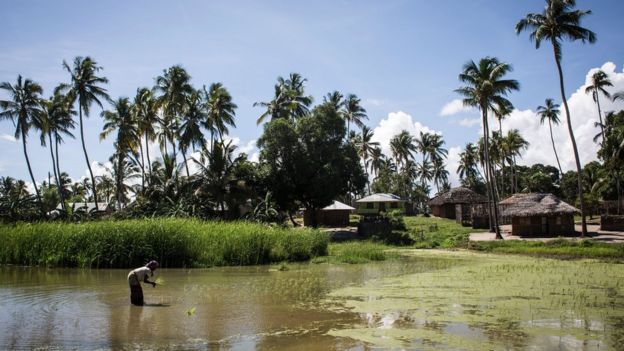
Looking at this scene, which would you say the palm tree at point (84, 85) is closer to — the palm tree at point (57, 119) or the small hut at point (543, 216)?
the palm tree at point (57, 119)

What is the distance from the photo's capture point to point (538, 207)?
33.0 m

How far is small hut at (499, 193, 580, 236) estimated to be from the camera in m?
32.6

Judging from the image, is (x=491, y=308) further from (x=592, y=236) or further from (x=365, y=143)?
(x=365, y=143)

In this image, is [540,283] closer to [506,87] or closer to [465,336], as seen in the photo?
[465,336]

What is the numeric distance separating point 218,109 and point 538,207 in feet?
85.4

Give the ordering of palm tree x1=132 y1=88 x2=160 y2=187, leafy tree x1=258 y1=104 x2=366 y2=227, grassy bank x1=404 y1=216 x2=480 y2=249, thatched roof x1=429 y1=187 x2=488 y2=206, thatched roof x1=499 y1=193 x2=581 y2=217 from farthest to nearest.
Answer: thatched roof x1=429 y1=187 x2=488 y2=206 → palm tree x1=132 y1=88 x2=160 y2=187 → leafy tree x1=258 y1=104 x2=366 y2=227 → thatched roof x1=499 y1=193 x2=581 y2=217 → grassy bank x1=404 y1=216 x2=480 y2=249

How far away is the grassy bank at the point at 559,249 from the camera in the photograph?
22.2 metres

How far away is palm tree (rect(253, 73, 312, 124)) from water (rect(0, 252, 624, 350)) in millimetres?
29948

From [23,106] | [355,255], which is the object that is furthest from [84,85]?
[355,255]

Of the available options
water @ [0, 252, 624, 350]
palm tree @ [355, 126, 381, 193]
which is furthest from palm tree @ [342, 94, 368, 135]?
water @ [0, 252, 624, 350]

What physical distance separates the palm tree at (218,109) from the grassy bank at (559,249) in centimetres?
2373

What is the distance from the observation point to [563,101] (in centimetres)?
3250

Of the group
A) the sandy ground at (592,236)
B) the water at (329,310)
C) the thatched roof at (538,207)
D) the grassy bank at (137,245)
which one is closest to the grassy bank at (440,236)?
the sandy ground at (592,236)

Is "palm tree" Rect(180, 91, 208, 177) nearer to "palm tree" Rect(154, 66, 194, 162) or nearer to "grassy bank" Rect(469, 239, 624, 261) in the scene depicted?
"palm tree" Rect(154, 66, 194, 162)
